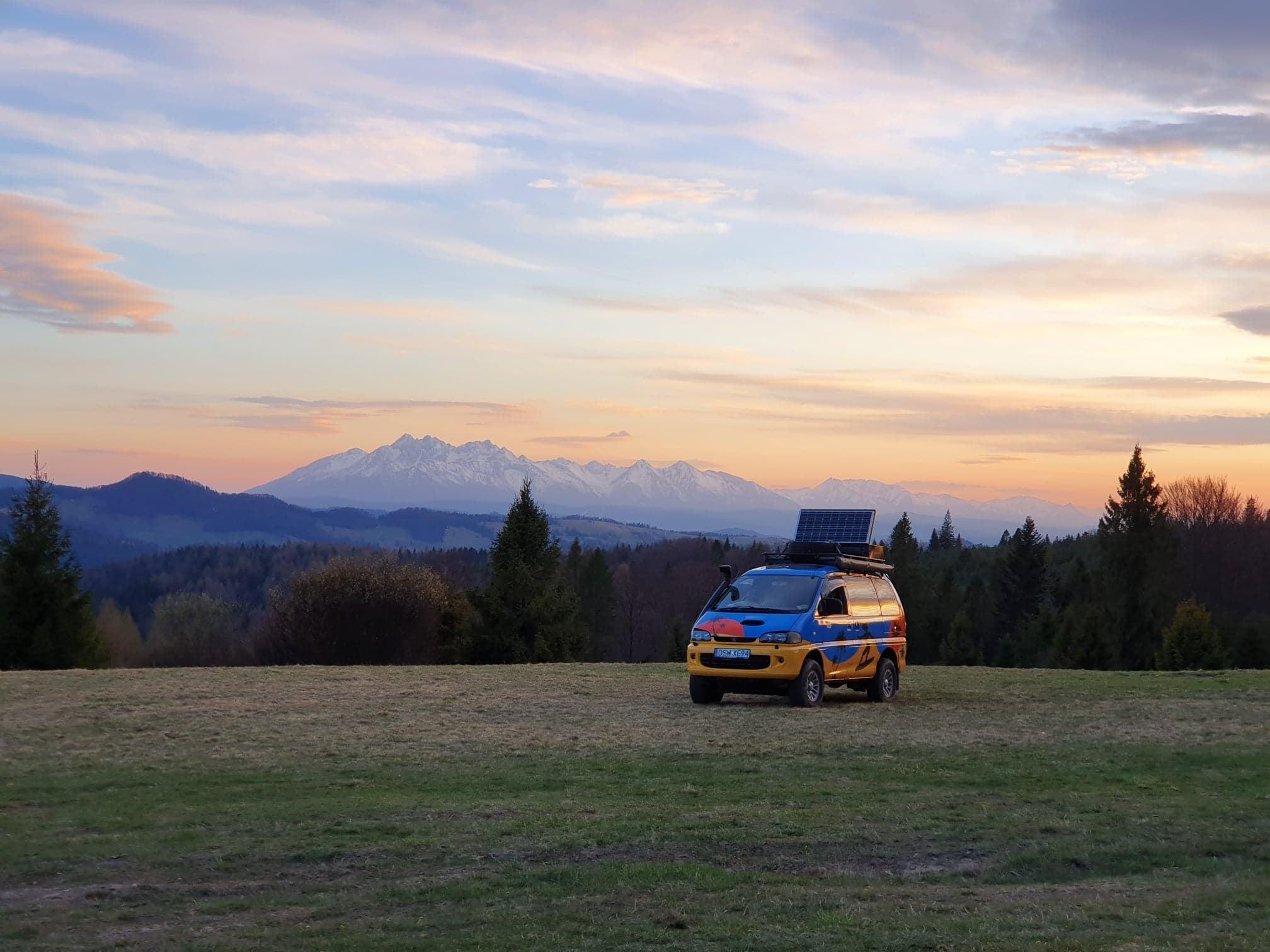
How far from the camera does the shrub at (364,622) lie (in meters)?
59.4

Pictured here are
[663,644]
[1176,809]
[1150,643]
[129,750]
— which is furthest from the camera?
[663,644]

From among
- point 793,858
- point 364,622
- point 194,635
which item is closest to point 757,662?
point 793,858

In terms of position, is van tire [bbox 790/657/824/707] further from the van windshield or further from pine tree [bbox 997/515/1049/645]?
pine tree [bbox 997/515/1049/645]

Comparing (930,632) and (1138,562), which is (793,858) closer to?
(1138,562)

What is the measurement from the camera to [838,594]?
19469mm

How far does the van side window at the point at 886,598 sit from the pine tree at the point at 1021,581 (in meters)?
76.6

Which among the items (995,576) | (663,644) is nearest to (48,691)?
(995,576)

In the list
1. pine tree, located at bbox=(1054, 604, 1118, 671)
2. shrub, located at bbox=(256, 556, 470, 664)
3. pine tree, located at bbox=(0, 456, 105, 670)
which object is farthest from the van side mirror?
pine tree, located at bbox=(1054, 604, 1118, 671)

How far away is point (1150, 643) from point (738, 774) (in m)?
57.3

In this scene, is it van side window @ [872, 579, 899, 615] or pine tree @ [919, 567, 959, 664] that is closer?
van side window @ [872, 579, 899, 615]

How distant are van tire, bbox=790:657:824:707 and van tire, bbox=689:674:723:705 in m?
1.19

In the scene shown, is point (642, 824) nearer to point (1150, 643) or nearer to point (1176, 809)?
point (1176, 809)

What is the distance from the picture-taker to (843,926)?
266 inches

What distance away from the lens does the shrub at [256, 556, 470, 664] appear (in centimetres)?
5938
